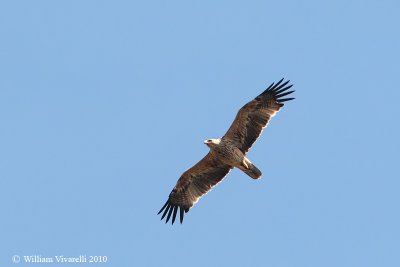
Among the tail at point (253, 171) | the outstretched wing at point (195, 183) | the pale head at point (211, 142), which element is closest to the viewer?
the tail at point (253, 171)

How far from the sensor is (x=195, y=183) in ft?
68.1

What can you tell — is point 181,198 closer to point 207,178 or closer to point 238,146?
point 207,178

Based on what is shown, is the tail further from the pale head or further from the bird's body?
the pale head

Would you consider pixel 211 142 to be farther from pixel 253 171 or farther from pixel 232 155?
pixel 253 171

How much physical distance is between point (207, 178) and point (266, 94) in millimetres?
2787

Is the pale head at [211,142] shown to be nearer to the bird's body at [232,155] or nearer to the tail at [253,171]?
the bird's body at [232,155]

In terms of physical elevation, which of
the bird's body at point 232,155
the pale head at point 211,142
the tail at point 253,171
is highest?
the pale head at point 211,142

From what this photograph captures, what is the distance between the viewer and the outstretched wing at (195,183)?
20.4 m

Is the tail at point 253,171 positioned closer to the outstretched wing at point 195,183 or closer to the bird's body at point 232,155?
the bird's body at point 232,155

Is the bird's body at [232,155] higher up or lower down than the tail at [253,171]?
higher up

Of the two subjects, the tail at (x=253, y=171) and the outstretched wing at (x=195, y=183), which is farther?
the outstretched wing at (x=195, y=183)

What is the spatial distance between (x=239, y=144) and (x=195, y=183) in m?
1.89

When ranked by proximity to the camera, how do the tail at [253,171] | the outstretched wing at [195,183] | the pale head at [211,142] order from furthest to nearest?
the outstretched wing at [195,183] → the pale head at [211,142] → the tail at [253,171]

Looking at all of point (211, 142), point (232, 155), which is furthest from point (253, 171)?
point (211, 142)
